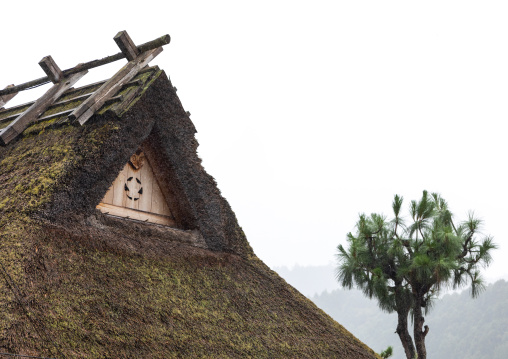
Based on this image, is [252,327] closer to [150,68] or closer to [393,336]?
[150,68]

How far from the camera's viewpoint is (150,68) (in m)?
7.07

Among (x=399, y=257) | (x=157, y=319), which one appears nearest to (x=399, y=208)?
(x=399, y=257)

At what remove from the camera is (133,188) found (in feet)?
21.7

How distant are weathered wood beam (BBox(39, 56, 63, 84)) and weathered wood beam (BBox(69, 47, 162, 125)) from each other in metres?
1.43

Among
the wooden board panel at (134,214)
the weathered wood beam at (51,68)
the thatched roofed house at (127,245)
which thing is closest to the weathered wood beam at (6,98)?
the thatched roofed house at (127,245)

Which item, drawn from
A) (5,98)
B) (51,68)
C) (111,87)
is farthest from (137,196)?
(5,98)

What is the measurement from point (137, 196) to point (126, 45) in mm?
2192

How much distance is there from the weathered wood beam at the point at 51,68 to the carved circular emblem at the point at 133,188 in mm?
2468

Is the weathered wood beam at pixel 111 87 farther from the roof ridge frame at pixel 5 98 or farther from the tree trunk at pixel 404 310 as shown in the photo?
the tree trunk at pixel 404 310

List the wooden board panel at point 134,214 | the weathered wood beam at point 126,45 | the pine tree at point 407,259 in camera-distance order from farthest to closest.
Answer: the pine tree at point 407,259
the weathered wood beam at point 126,45
the wooden board panel at point 134,214

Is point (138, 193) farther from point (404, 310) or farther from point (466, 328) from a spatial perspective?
point (466, 328)

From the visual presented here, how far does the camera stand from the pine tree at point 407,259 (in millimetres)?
17531

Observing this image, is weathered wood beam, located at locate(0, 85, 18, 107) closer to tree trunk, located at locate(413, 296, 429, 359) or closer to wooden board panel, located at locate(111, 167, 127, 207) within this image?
wooden board panel, located at locate(111, 167, 127, 207)

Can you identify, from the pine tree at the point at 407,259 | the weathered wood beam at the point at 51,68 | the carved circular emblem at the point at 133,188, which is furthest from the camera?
the pine tree at the point at 407,259
